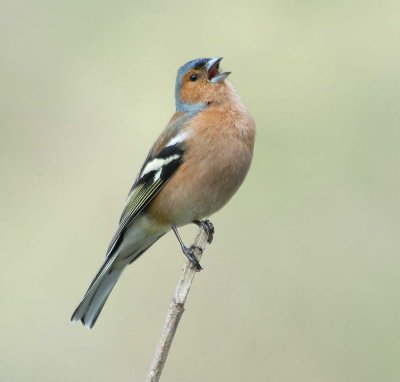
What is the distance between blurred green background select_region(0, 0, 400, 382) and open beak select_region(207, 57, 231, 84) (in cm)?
188

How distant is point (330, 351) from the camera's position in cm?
668

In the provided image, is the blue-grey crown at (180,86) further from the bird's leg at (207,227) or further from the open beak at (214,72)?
the bird's leg at (207,227)

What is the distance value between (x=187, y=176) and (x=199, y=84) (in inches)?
26.7

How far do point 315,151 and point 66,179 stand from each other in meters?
2.24

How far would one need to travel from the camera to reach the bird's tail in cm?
514

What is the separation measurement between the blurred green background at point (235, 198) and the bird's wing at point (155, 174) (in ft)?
5.46

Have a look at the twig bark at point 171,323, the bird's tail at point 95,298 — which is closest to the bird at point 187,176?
the bird's tail at point 95,298

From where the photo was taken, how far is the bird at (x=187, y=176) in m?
5.34

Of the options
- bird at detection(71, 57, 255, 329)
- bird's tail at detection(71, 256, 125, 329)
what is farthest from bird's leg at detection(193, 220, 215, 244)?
bird's tail at detection(71, 256, 125, 329)

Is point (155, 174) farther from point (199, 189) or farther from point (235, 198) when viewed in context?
point (235, 198)

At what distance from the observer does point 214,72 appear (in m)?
5.86

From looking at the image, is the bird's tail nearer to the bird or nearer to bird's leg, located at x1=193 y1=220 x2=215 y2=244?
the bird

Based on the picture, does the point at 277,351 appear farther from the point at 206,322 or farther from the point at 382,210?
the point at 382,210

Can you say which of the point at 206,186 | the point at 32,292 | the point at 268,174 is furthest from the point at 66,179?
the point at 206,186
